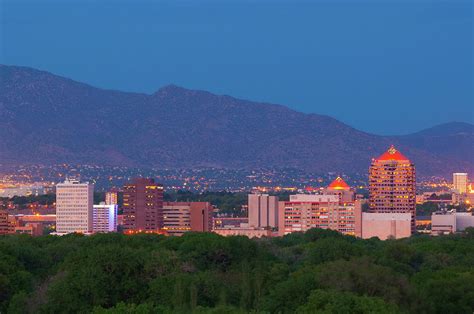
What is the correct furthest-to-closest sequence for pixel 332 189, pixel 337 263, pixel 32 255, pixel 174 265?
pixel 332 189 < pixel 32 255 < pixel 174 265 < pixel 337 263

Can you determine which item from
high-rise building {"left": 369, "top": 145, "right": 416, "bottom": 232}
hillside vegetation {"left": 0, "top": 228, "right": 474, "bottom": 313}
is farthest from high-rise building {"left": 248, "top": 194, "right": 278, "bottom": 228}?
hillside vegetation {"left": 0, "top": 228, "right": 474, "bottom": 313}

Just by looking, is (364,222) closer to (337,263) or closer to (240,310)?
(337,263)

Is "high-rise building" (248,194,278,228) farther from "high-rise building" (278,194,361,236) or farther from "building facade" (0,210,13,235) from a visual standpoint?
"building facade" (0,210,13,235)

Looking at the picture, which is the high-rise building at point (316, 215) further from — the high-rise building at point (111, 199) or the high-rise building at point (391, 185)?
the high-rise building at point (111, 199)

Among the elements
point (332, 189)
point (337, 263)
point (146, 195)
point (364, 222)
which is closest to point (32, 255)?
point (337, 263)

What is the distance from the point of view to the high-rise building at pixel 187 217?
6511 inches

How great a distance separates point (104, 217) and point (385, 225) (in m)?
34.0

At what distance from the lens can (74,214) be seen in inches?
6914

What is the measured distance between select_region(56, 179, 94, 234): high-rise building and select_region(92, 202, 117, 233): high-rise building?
24.6 inches

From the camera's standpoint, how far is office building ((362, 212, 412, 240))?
14993 centimetres

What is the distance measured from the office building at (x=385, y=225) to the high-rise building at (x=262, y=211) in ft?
63.6

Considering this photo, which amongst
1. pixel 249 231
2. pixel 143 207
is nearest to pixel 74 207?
pixel 143 207

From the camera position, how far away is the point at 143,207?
167000 mm

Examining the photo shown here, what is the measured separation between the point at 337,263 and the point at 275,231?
343 feet
